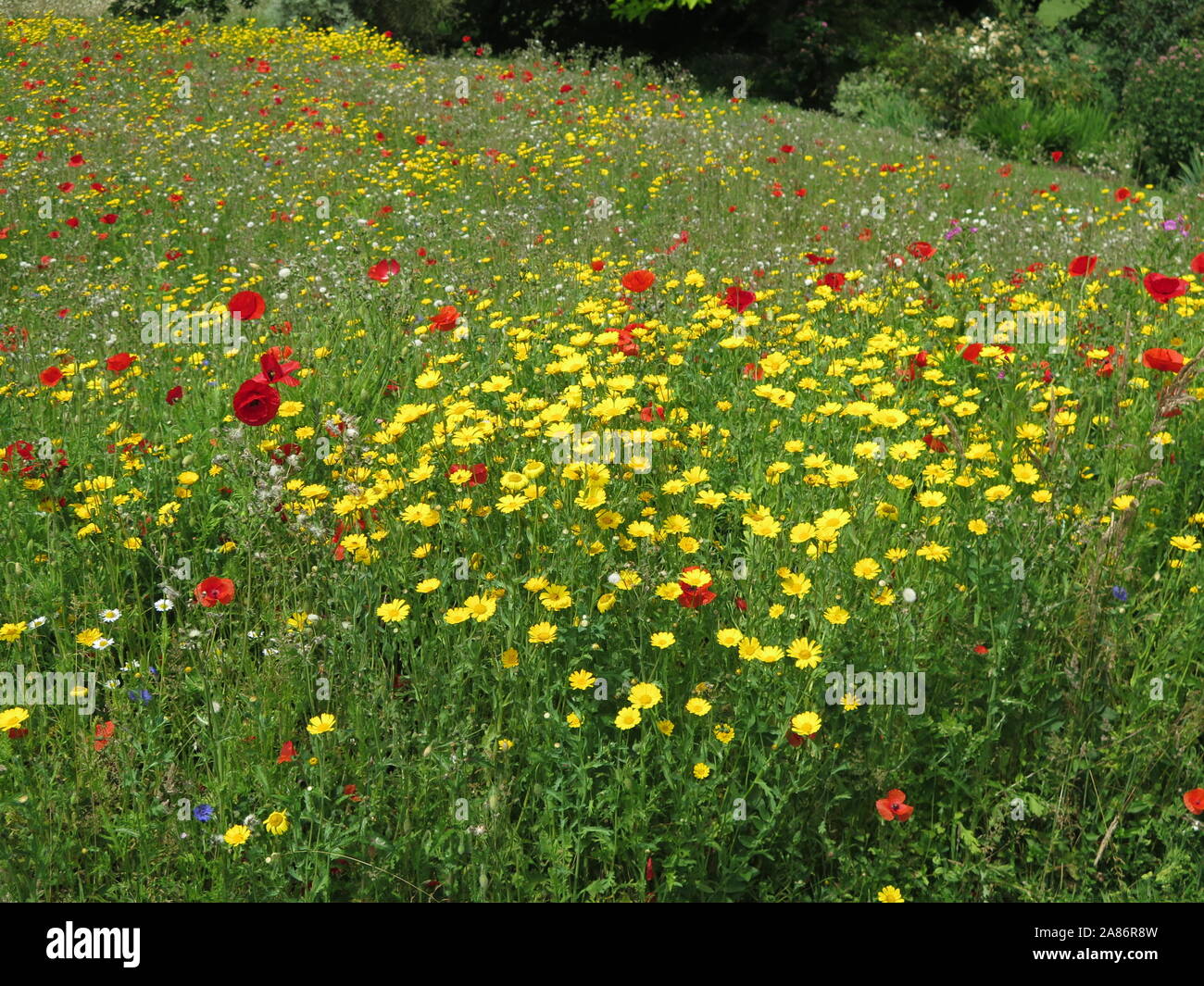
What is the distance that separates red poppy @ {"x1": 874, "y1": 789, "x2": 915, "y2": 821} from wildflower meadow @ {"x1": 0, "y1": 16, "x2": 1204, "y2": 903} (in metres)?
0.01

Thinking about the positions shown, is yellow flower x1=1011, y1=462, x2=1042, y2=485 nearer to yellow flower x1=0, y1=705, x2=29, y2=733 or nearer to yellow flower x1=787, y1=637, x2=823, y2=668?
yellow flower x1=787, y1=637, x2=823, y2=668

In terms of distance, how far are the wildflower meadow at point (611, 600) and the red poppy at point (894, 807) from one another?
0.04 ft

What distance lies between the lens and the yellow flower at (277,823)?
1850 mm

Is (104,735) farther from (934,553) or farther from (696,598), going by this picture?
(934,553)

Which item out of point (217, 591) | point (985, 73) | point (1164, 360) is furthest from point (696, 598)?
point (985, 73)

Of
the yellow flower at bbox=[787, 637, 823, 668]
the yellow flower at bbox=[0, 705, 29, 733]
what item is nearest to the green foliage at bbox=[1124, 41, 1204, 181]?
the yellow flower at bbox=[787, 637, 823, 668]

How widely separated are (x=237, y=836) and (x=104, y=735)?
0.59 meters

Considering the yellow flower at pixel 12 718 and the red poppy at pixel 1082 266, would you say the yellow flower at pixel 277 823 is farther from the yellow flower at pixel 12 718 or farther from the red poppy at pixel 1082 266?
the red poppy at pixel 1082 266

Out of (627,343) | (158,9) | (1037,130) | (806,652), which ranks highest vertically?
(158,9)

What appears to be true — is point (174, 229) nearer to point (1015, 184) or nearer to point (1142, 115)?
point (1015, 184)

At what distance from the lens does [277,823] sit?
1867 mm

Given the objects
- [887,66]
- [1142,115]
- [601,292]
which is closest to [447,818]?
[601,292]

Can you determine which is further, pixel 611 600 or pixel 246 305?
pixel 246 305
